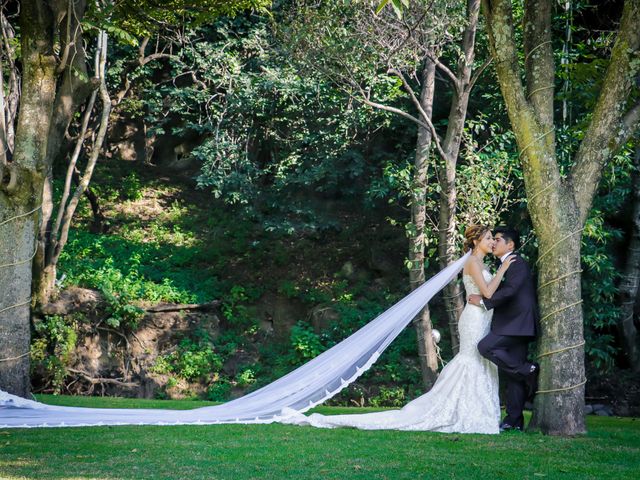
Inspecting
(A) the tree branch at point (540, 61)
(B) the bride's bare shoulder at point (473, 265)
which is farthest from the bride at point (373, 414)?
(A) the tree branch at point (540, 61)

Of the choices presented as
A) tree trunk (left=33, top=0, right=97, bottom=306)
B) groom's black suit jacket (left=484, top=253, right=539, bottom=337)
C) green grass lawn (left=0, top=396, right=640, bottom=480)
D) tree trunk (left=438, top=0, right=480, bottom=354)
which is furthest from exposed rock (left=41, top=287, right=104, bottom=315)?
groom's black suit jacket (left=484, top=253, right=539, bottom=337)

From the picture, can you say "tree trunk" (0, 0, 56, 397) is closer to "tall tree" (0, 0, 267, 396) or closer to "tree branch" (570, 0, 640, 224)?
"tall tree" (0, 0, 267, 396)

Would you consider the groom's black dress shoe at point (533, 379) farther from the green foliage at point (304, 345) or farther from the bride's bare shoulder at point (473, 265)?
the green foliage at point (304, 345)

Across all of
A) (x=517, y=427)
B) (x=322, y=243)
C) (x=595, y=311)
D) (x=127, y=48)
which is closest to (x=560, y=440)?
(x=517, y=427)

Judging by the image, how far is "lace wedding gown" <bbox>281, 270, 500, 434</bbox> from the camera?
878cm

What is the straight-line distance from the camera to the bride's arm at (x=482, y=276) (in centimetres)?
912

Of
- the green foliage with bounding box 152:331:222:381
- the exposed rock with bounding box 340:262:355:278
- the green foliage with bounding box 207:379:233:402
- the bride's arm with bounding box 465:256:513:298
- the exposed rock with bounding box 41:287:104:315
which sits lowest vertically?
the green foliage with bounding box 207:379:233:402

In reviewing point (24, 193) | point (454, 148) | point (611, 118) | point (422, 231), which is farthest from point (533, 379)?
point (24, 193)

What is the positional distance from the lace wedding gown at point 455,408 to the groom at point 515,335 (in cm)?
22

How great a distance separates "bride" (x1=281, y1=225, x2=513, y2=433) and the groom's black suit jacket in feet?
0.50

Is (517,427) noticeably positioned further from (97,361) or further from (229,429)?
(97,361)

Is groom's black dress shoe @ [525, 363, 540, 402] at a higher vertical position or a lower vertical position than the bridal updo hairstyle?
lower

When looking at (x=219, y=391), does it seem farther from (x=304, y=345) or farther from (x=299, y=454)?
(x=299, y=454)

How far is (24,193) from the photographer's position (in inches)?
416
